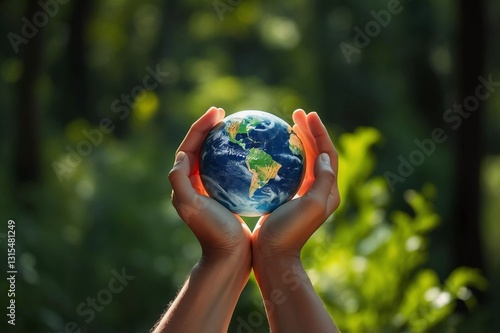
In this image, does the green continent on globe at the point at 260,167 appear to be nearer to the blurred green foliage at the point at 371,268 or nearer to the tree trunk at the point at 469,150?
the blurred green foliage at the point at 371,268

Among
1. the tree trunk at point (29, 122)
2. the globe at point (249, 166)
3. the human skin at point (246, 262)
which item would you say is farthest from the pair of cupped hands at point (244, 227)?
the tree trunk at point (29, 122)

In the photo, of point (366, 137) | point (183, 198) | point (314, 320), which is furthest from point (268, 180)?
point (366, 137)

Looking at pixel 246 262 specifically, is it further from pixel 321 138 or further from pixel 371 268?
pixel 371 268

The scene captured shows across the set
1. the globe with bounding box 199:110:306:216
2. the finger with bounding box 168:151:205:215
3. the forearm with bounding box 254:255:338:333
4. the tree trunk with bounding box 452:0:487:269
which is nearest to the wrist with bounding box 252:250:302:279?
the forearm with bounding box 254:255:338:333

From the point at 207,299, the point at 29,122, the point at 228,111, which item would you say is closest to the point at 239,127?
the point at 207,299

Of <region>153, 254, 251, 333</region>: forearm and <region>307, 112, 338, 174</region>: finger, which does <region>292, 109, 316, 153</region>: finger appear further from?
<region>153, 254, 251, 333</region>: forearm

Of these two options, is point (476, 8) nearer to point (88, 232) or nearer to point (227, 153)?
point (88, 232)
